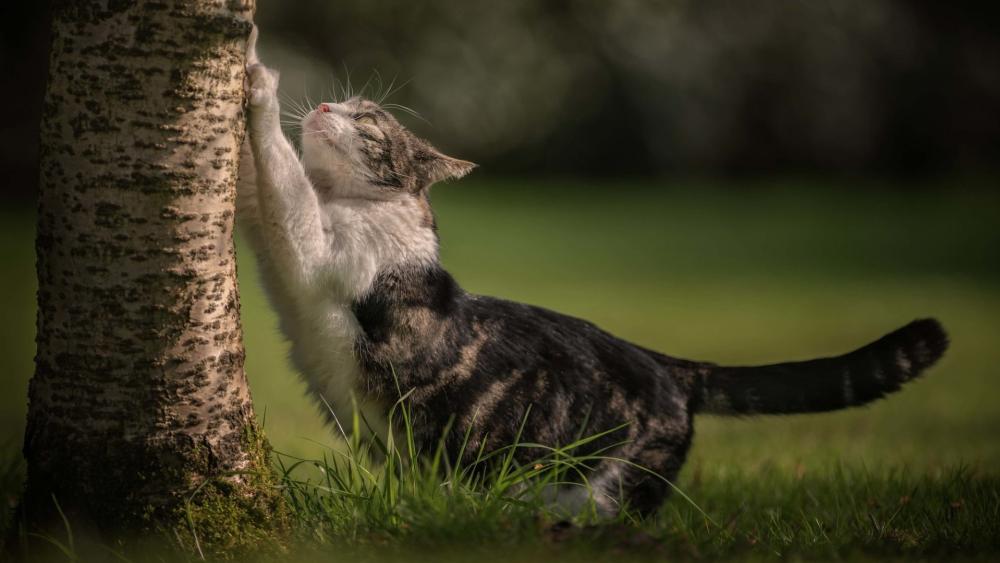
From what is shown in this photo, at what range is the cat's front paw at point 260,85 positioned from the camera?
7.76ft

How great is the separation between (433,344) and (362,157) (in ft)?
2.00

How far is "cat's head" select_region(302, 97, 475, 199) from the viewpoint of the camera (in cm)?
289

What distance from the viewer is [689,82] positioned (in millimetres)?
12992

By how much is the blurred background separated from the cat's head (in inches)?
205

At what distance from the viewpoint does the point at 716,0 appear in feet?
42.9

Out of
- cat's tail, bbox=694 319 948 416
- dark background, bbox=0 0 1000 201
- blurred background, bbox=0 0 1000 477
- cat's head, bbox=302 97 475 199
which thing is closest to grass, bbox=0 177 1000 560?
blurred background, bbox=0 0 1000 477

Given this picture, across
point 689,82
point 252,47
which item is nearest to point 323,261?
point 252,47

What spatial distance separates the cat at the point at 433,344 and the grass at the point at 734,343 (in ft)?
0.58

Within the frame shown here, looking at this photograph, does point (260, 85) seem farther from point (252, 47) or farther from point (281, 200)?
point (281, 200)

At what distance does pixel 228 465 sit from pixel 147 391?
248 millimetres

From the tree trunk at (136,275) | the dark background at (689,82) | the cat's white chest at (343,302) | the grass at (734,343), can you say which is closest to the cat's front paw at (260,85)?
the tree trunk at (136,275)

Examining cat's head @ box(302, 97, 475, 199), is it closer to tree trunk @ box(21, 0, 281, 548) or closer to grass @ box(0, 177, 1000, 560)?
grass @ box(0, 177, 1000, 560)

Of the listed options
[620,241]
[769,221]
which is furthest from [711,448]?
[769,221]

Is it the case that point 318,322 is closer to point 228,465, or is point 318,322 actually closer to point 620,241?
point 228,465
